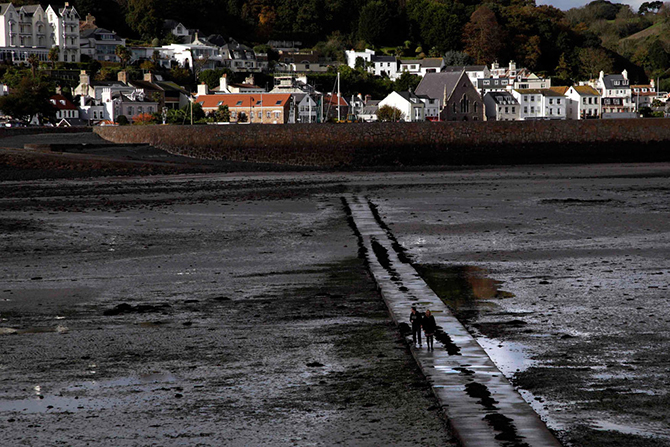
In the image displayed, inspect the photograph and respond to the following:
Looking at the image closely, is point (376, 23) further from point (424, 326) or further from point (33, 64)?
point (424, 326)

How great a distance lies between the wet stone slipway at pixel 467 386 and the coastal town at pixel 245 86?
6968 cm

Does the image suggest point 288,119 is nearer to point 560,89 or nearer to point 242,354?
point 560,89

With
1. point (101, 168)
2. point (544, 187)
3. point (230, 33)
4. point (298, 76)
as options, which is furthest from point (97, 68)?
point (544, 187)

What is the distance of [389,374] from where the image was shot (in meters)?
6.25

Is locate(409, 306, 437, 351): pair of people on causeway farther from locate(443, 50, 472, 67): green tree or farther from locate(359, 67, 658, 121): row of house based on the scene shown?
locate(443, 50, 472, 67): green tree

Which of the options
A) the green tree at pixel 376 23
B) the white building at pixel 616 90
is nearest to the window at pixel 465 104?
the white building at pixel 616 90

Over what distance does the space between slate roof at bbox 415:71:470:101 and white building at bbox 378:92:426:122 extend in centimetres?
382

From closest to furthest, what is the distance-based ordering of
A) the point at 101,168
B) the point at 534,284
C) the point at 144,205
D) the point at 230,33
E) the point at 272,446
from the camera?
1. the point at 272,446
2. the point at 534,284
3. the point at 144,205
4. the point at 101,168
5. the point at 230,33

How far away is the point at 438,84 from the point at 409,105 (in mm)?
7761

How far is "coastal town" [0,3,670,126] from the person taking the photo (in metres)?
105

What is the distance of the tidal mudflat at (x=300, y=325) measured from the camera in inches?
210

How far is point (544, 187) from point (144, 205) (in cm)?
1208

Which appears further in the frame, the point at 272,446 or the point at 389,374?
the point at 389,374

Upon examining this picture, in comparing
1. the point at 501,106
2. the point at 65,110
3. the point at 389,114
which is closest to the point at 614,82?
the point at 501,106
